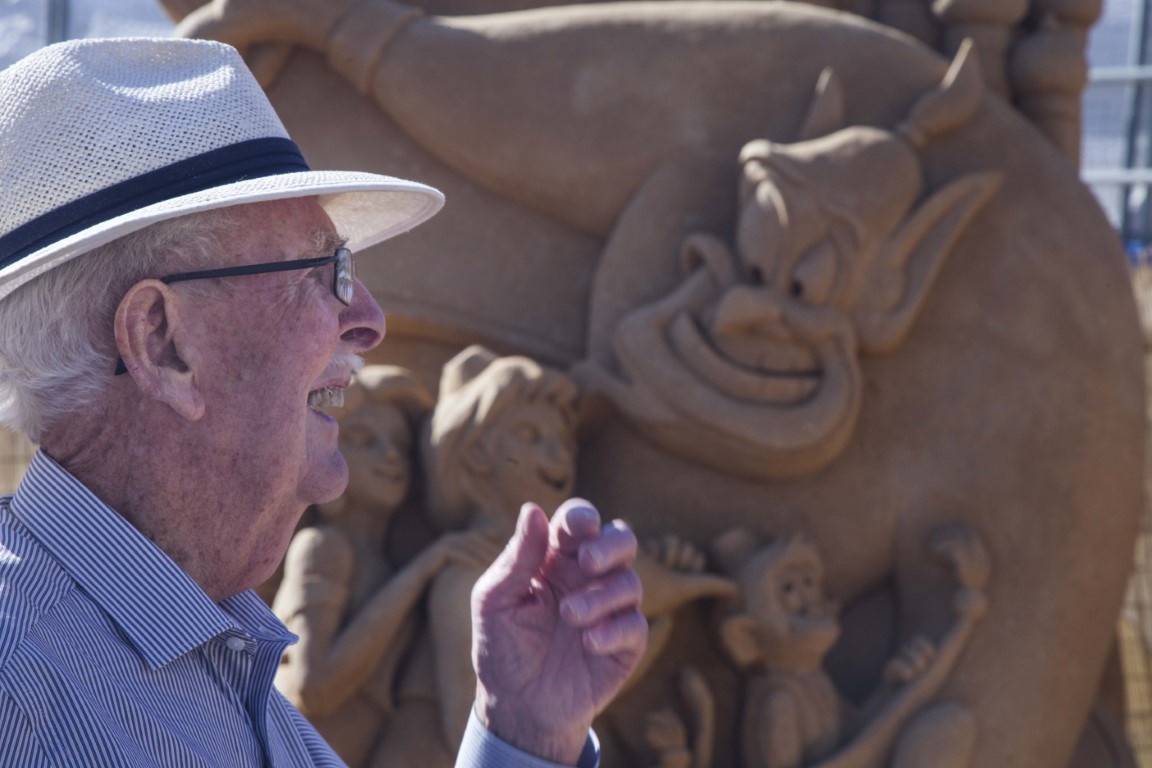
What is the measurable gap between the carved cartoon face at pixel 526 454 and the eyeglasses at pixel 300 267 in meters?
1.71

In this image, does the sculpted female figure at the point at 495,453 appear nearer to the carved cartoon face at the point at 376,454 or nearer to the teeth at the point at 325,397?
the carved cartoon face at the point at 376,454

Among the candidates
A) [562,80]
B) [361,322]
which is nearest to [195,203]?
[361,322]

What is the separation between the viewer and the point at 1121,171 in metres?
9.30

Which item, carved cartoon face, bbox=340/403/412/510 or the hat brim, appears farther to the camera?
carved cartoon face, bbox=340/403/412/510

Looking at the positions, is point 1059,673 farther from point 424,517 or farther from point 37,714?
point 37,714

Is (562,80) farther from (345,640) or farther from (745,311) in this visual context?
(345,640)

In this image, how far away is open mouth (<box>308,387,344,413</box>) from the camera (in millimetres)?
1624

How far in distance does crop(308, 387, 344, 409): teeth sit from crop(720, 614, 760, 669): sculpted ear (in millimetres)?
1939

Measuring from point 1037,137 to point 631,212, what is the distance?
1.17 meters

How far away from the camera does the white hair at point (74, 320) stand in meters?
1.41

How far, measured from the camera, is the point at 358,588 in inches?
130

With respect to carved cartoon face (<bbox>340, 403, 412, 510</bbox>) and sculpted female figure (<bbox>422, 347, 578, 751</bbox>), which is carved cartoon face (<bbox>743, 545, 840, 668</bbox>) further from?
carved cartoon face (<bbox>340, 403, 412, 510</bbox>)

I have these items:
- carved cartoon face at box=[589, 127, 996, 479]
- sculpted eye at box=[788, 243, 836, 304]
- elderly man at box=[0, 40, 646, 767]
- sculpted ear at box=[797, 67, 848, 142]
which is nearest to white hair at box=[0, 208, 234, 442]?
elderly man at box=[0, 40, 646, 767]

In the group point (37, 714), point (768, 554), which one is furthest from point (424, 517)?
point (37, 714)
